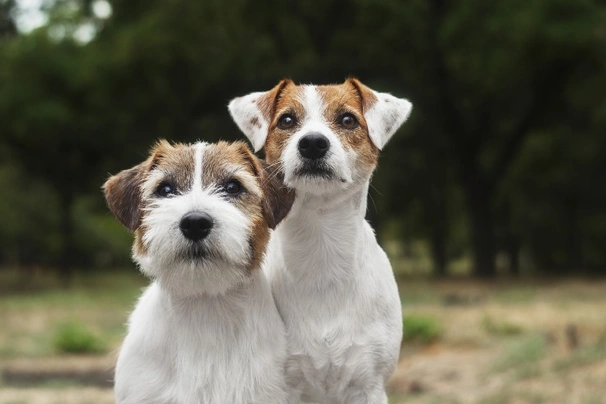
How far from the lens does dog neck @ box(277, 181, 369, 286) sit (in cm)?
462

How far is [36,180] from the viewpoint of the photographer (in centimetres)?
3272

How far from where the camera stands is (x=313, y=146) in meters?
4.40

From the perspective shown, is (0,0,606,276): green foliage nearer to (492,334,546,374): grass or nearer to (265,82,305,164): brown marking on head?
(492,334,546,374): grass

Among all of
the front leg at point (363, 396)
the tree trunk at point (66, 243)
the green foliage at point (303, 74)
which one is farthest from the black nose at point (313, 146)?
the tree trunk at point (66, 243)

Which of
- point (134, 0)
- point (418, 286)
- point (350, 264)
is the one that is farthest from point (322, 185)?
point (134, 0)

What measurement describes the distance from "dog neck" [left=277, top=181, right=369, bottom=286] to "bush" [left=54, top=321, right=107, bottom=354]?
9.76m

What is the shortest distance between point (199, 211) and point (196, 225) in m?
0.07

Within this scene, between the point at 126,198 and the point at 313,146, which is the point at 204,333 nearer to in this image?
the point at 126,198

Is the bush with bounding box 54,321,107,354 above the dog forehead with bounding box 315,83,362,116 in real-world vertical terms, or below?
below

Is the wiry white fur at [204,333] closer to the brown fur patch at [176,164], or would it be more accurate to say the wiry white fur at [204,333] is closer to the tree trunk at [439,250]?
the brown fur patch at [176,164]

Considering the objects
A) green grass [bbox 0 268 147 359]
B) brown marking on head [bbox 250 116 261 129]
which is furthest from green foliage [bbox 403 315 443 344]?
brown marking on head [bbox 250 116 261 129]

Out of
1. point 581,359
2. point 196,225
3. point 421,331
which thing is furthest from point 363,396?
point 421,331

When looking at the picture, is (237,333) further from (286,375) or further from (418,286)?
(418,286)

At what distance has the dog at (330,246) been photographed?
4.40 m
